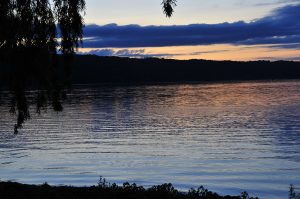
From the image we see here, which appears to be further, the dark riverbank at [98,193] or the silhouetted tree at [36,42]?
the dark riverbank at [98,193]

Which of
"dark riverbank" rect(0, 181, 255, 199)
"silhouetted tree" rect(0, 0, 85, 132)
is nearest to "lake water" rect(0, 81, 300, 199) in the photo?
"silhouetted tree" rect(0, 0, 85, 132)

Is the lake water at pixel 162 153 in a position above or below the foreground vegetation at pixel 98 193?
below

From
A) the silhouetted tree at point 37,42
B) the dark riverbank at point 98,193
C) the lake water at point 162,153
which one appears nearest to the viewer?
the silhouetted tree at point 37,42

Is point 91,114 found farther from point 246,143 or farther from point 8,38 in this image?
point 8,38

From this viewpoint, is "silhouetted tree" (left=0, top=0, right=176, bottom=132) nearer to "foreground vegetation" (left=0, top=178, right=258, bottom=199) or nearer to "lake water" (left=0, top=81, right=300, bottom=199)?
"lake water" (left=0, top=81, right=300, bottom=199)

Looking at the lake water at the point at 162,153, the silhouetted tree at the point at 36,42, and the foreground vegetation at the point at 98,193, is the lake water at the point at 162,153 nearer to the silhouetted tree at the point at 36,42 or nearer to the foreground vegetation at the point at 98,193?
the silhouetted tree at the point at 36,42

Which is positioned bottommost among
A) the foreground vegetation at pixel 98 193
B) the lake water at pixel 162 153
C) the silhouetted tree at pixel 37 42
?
the lake water at pixel 162 153

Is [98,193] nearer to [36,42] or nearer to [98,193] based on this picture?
[98,193]

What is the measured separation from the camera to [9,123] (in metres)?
63.4

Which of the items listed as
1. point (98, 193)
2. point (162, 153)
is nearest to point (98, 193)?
point (98, 193)

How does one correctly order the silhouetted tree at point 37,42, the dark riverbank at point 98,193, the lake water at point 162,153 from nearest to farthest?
the silhouetted tree at point 37,42 → the dark riverbank at point 98,193 → the lake water at point 162,153

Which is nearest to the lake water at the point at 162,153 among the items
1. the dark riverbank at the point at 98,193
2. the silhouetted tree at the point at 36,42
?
the silhouetted tree at the point at 36,42

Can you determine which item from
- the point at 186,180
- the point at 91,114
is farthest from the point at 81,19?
the point at 91,114

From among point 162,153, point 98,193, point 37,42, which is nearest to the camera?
point 37,42
